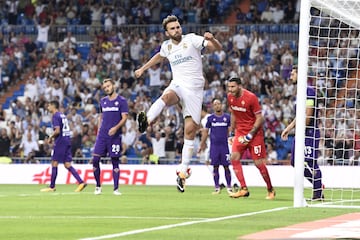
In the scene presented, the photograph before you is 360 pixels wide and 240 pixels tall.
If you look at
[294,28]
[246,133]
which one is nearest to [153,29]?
[294,28]

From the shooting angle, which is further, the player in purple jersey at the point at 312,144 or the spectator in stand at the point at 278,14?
the spectator in stand at the point at 278,14

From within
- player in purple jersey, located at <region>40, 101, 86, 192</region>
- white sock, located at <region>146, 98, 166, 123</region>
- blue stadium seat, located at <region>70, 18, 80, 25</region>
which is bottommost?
player in purple jersey, located at <region>40, 101, 86, 192</region>

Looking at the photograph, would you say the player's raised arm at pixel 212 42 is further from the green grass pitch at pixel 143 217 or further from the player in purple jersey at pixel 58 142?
the player in purple jersey at pixel 58 142

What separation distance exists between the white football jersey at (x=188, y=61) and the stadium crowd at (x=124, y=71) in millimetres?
13785

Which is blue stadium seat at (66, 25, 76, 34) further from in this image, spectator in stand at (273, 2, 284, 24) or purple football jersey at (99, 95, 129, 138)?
purple football jersey at (99, 95, 129, 138)

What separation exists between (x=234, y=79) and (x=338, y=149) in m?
6.24

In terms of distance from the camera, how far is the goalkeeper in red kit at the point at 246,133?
18.8 m

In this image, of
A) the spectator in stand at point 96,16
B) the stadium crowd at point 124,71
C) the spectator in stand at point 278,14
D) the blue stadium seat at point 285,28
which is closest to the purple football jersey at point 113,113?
the stadium crowd at point 124,71

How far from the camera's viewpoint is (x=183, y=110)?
1644 centimetres

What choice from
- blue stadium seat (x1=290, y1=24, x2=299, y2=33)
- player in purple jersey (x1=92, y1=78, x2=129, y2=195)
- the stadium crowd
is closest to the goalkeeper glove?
player in purple jersey (x1=92, y1=78, x2=129, y2=195)

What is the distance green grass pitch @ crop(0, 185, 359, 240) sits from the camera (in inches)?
423

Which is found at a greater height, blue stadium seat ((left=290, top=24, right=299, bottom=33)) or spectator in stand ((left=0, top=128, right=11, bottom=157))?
blue stadium seat ((left=290, top=24, right=299, bottom=33))

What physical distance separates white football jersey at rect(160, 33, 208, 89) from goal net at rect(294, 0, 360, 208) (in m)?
1.77

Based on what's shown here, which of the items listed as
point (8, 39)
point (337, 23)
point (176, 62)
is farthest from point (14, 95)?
point (176, 62)
